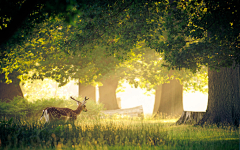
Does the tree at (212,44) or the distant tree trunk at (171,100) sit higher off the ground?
the tree at (212,44)

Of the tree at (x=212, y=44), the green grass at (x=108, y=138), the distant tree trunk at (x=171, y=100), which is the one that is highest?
the tree at (x=212, y=44)

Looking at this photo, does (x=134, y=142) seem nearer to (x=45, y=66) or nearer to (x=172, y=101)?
(x=45, y=66)

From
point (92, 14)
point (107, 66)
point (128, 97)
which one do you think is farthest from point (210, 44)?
point (128, 97)

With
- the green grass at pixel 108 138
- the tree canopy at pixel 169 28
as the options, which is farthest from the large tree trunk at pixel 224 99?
the green grass at pixel 108 138

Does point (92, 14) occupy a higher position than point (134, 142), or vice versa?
point (92, 14)

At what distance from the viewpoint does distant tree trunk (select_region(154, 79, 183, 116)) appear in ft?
70.7

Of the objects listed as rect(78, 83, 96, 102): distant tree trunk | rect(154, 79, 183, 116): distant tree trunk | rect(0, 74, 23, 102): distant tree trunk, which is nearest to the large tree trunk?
rect(154, 79, 183, 116): distant tree trunk

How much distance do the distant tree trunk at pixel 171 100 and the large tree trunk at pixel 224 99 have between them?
878 centimetres

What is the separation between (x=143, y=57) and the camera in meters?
21.9

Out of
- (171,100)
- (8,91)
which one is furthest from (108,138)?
(8,91)

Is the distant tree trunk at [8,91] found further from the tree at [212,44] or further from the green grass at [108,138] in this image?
the tree at [212,44]

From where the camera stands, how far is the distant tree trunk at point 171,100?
70.7 feet

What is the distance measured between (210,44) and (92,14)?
537 centimetres

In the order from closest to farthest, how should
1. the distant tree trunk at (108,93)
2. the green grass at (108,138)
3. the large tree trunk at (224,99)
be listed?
the green grass at (108,138) → the large tree trunk at (224,99) → the distant tree trunk at (108,93)
